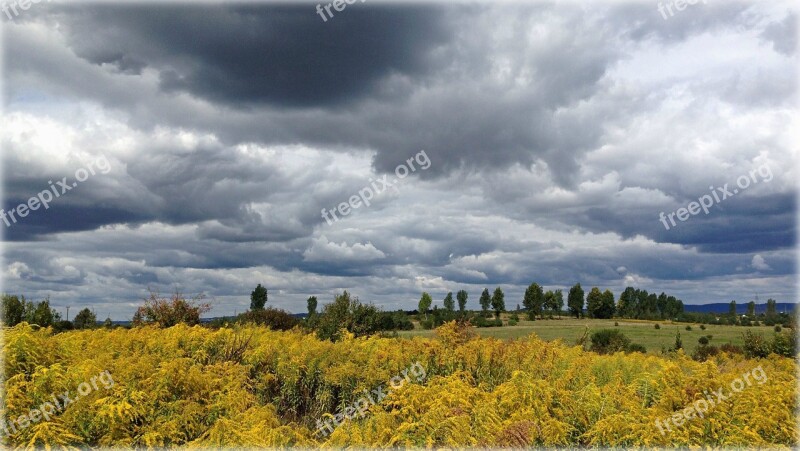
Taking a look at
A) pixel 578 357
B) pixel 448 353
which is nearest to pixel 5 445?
pixel 448 353

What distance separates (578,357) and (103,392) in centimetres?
766

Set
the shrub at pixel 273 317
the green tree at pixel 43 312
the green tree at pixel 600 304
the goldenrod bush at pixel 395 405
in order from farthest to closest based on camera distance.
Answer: the green tree at pixel 600 304 → the green tree at pixel 43 312 → the shrub at pixel 273 317 → the goldenrod bush at pixel 395 405

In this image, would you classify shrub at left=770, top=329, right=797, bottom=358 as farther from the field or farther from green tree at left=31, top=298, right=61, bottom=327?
green tree at left=31, top=298, right=61, bottom=327

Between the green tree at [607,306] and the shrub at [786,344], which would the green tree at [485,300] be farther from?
the shrub at [786,344]

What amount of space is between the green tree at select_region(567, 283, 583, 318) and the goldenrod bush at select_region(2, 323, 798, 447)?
118 meters

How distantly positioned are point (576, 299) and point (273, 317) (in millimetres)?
110868

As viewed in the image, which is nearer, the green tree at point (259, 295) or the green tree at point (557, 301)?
the green tree at point (259, 295)

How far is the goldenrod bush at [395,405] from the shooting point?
559cm

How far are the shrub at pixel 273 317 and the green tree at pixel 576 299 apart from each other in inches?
4252

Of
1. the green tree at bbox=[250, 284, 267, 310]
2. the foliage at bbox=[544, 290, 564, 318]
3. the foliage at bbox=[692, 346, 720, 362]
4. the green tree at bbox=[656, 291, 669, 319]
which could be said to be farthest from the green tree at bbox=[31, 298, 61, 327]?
the green tree at bbox=[656, 291, 669, 319]

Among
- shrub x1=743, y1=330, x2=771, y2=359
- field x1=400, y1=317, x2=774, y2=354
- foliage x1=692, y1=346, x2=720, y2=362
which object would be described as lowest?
field x1=400, y1=317, x2=774, y2=354

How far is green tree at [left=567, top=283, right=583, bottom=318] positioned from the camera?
122256mm

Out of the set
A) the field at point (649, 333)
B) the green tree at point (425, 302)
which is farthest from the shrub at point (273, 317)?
the green tree at point (425, 302)

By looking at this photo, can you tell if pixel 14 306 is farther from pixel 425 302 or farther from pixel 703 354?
pixel 425 302
